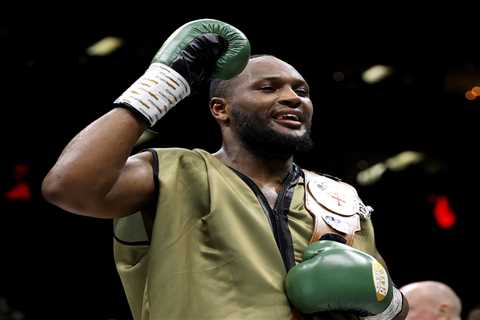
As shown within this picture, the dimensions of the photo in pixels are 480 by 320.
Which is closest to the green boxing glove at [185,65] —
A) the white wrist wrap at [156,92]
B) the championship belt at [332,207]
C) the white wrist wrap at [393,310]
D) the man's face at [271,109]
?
the white wrist wrap at [156,92]

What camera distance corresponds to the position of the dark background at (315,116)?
4137 millimetres

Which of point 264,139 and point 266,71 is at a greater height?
point 266,71

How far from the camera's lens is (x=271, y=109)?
1.84 metres

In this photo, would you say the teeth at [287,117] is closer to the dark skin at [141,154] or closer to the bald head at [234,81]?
the dark skin at [141,154]

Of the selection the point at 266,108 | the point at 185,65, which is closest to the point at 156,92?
the point at 185,65

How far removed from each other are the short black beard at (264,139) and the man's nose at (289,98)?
68mm

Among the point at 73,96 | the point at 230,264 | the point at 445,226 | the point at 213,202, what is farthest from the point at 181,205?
the point at 445,226

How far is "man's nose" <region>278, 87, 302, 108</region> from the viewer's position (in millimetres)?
1854

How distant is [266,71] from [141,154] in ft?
1.39

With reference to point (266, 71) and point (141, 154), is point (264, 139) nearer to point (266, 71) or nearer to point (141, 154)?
point (266, 71)

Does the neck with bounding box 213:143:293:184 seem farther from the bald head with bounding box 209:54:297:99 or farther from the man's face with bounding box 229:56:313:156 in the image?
the bald head with bounding box 209:54:297:99

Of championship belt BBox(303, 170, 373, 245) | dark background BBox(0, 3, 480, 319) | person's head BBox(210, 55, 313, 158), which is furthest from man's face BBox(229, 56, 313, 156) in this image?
dark background BBox(0, 3, 480, 319)

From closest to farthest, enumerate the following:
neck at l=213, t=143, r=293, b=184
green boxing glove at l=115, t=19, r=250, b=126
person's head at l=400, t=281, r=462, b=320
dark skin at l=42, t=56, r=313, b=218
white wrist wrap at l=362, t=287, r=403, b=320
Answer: dark skin at l=42, t=56, r=313, b=218 < green boxing glove at l=115, t=19, r=250, b=126 < white wrist wrap at l=362, t=287, r=403, b=320 < neck at l=213, t=143, r=293, b=184 < person's head at l=400, t=281, r=462, b=320

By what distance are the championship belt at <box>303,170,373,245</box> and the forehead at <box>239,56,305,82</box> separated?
268mm
